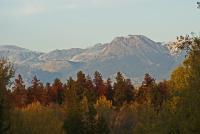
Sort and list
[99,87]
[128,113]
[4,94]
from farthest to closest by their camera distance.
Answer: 1. [99,87]
2. [128,113]
3. [4,94]

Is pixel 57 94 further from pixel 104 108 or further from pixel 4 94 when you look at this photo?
pixel 4 94

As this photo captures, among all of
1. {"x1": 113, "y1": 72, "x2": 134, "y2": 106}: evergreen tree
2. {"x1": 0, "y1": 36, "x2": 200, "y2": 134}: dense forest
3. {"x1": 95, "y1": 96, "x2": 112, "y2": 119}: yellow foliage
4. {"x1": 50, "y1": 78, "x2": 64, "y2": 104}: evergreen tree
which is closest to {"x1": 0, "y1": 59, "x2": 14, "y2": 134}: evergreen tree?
{"x1": 0, "y1": 36, "x2": 200, "y2": 134}: dense forest

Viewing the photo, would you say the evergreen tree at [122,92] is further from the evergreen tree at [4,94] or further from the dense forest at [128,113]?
the evergreen tree at [4,94]

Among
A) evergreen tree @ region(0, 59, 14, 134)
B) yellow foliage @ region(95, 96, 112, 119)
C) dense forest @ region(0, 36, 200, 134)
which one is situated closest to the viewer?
dense forest @ region(0, 36, 200, 134)

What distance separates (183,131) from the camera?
33.8m

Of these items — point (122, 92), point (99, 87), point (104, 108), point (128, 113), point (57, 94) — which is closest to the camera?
point (128, 113)

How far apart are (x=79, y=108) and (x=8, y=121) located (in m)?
31.1

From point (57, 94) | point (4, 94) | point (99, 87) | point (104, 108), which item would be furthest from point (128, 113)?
point (4, 94)

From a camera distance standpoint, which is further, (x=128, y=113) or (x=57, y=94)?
(x=57, y=94)

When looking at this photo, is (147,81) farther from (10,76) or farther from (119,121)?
(10,76)

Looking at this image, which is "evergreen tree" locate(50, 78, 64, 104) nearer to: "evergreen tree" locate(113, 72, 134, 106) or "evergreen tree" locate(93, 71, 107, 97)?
"evergreen tree" locate(93, 71, 107, 97)

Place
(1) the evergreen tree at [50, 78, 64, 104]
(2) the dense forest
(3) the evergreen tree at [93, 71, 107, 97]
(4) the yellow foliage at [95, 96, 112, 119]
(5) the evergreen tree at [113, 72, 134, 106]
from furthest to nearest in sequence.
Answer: (3) the evergreen tree at [93, 71, 107, 97]
(1) the evergreen tree at [50, 78, 64, 104]
(5) the evergreen tree at [113, 72, 134, 106]
(4) the yellow foliage at [95, 96, 112, 119]
(2) the dense forest

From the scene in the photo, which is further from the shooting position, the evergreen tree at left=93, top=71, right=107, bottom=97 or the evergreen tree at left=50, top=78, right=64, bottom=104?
the evergreen tree at left=93, top=71, right=107, bottom=97

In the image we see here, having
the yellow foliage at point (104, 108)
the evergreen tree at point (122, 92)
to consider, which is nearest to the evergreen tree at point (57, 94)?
the evergreen tree at point (122, 92)
